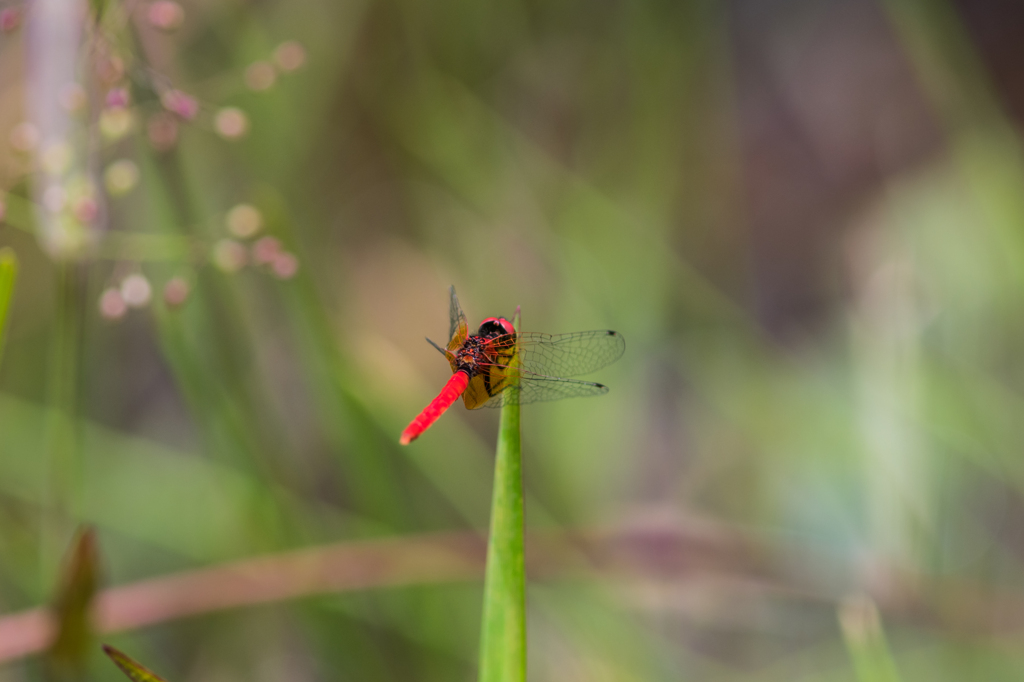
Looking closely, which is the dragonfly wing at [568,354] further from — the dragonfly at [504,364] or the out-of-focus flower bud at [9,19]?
the out-of-focus flower bud at [9,19]

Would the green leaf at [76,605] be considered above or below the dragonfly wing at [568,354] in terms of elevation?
below

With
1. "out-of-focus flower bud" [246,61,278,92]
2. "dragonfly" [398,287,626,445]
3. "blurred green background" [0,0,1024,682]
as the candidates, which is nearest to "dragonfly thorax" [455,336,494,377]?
"dragonfly" [398,287,626,445]

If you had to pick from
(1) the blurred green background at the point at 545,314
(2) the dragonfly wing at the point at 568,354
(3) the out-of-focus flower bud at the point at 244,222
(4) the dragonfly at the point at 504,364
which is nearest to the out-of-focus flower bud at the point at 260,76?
(1) the blurred green background at the point at 545,314

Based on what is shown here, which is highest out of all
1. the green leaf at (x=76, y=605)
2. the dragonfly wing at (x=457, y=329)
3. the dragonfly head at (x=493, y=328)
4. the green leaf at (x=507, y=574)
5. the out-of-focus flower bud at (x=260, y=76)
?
the out-of-focus flower bud at (x=260, y=76)

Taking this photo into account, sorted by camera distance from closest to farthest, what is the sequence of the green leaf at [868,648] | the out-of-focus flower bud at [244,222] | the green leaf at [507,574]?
1. the green leaf at [507,574]
2. the green leaf at [868,648]
3. the out-of-focus flower bud at [244,222]

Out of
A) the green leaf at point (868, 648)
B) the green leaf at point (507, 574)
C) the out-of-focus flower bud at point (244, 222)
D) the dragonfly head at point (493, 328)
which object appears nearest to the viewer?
the green leaf at point (507, 574)

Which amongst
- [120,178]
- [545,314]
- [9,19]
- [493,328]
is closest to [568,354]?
[493,328]

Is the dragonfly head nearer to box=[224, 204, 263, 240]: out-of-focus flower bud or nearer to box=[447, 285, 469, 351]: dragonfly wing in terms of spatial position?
box=[447, 285, 469, 351]: dragonfly wing
